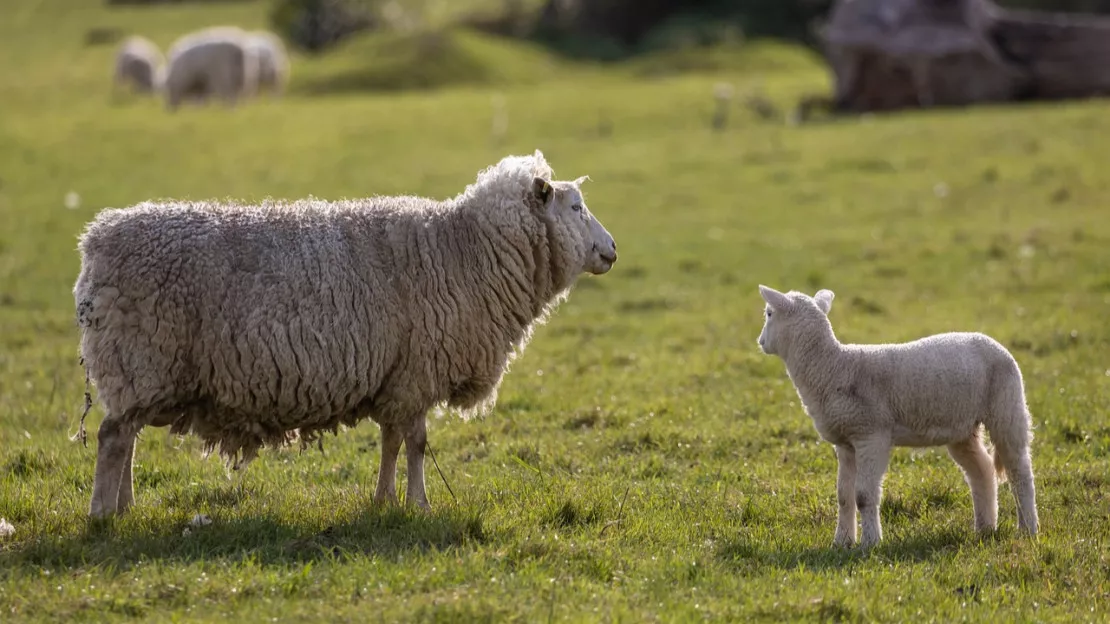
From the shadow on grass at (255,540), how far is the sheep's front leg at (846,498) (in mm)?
1936

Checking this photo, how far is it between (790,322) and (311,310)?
8.91ft

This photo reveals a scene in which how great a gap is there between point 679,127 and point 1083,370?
17055 millimetres

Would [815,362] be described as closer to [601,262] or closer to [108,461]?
[601,262]

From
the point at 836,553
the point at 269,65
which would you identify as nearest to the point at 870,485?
the point at 836,553

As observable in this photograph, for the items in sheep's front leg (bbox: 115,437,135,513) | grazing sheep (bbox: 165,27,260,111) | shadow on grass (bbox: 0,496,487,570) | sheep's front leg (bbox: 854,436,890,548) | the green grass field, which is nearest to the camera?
the green grass field

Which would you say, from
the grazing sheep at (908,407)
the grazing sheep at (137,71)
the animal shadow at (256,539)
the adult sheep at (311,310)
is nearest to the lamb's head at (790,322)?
the grazing sheep at (908,407)

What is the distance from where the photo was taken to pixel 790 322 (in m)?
7.13

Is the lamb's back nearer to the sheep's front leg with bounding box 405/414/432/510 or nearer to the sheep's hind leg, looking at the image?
the sheep's front leg with bounding box 405/414/432/510

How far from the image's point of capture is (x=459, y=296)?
767 centimetres

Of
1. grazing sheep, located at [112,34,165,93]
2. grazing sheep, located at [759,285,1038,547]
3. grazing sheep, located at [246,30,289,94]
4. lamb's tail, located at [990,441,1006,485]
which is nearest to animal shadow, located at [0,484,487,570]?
grazing sheep, located at [759,285,1038,547]

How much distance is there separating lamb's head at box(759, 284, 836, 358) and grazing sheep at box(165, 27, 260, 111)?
94.5 feet

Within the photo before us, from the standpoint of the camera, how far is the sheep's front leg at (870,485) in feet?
22.0

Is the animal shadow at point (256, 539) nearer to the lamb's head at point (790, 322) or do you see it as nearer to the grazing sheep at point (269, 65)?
the lamb's head at point (790, 322)

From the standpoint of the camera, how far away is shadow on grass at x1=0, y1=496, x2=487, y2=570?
6.33 m
